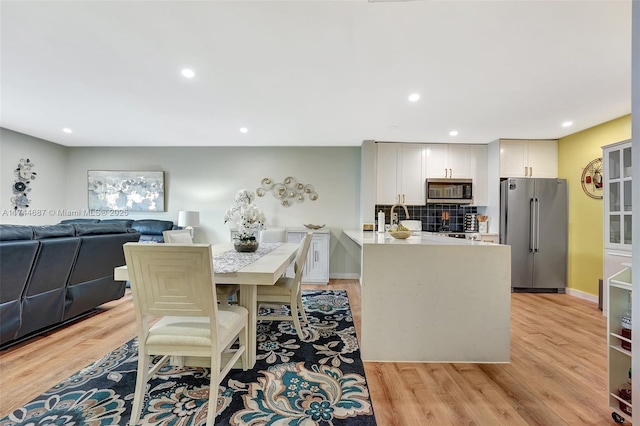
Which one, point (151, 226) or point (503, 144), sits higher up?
point (503, 144)

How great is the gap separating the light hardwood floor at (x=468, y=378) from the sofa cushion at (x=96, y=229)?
937 mm

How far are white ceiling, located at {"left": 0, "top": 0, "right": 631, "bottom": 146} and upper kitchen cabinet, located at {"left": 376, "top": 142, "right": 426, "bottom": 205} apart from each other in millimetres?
842

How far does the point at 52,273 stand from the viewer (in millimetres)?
2506

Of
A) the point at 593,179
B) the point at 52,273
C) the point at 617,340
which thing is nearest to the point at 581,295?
the point at 593,179

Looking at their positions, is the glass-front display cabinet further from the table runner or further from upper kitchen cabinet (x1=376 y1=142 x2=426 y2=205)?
the table runner

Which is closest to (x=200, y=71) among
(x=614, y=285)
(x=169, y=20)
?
(x=169, y=20)

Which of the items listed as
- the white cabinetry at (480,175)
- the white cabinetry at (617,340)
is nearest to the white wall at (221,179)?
the white cabinetry at (480,175)

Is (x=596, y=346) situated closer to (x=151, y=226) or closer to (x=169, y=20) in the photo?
(x=169, y=20)

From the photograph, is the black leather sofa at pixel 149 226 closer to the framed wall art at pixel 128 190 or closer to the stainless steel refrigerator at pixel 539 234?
the framed wall art at pixel 128 190

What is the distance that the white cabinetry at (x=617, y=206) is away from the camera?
2.95m

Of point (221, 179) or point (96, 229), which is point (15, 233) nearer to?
point (96, 229)

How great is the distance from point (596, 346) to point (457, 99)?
104 inches

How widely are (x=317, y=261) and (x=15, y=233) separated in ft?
11.5

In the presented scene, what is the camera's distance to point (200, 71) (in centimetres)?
251
